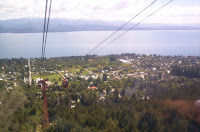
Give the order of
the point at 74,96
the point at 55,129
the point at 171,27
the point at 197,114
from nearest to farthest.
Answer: the point at 197,114, the point at 55,129, the point at 74,96, the point at 171,27

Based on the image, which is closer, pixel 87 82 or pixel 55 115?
pixel 55 115

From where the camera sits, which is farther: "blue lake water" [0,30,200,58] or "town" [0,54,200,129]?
"blue lake water" [0,30,200,58]

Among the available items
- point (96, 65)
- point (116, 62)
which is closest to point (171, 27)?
point (116, 62)

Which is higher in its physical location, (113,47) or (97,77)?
(113,47)

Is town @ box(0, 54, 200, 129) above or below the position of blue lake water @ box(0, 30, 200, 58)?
below

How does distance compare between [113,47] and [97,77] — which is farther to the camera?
[113,47]

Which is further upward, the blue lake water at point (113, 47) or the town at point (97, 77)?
the blue lake water at point (113, 47)

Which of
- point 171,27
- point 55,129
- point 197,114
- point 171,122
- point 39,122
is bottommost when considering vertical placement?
point 39,122

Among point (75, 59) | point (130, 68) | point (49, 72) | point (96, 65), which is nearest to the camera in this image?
point (49, 72)

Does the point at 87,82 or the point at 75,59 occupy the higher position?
the point at 75,59

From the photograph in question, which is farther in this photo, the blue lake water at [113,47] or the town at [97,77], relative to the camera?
the blue lake water at [113,47]

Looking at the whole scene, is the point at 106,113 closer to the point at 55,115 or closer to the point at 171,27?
the point at 55,115
